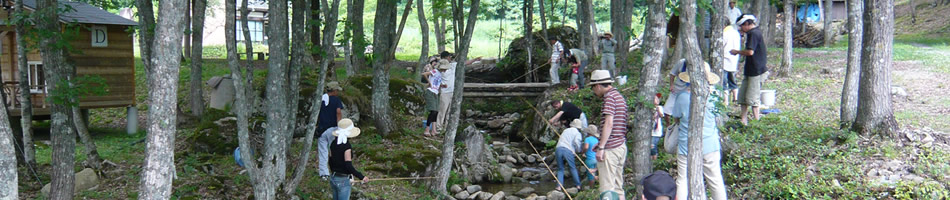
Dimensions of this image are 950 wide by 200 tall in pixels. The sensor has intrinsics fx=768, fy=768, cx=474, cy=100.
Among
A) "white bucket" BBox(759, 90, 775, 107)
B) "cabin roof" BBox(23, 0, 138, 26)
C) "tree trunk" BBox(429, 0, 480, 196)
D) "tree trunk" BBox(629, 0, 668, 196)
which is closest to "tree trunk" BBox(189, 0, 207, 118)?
"cabin roof" BBox(23, 0, 138, 26)

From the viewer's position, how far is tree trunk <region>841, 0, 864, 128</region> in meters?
9.73

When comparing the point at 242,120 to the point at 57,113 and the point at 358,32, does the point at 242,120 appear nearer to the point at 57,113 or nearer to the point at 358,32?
A: the point at 57,113

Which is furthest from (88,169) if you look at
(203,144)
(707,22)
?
(707,22)

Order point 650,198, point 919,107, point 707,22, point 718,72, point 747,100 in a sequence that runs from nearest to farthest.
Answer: point 650,198, point 718,72, point 747,100, point 919,107, point 707,22

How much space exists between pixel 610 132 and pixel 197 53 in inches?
341

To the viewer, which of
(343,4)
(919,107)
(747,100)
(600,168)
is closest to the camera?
(600,168)

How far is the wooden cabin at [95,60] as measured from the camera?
47.5ft

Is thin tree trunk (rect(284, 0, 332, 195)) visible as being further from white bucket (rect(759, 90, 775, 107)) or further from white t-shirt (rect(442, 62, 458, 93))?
white bucket (rect(759, 90, 775, 107))

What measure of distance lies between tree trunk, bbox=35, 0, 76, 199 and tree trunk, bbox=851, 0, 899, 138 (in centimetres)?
905

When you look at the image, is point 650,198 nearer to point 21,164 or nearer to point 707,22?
point 21,164

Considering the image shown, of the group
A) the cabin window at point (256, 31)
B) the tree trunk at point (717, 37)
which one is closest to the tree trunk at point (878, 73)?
the tree trunk at point (717, 37)

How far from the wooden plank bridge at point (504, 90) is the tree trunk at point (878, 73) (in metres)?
10.1

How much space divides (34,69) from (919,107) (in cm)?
1564

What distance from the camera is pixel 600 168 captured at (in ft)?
28.3
